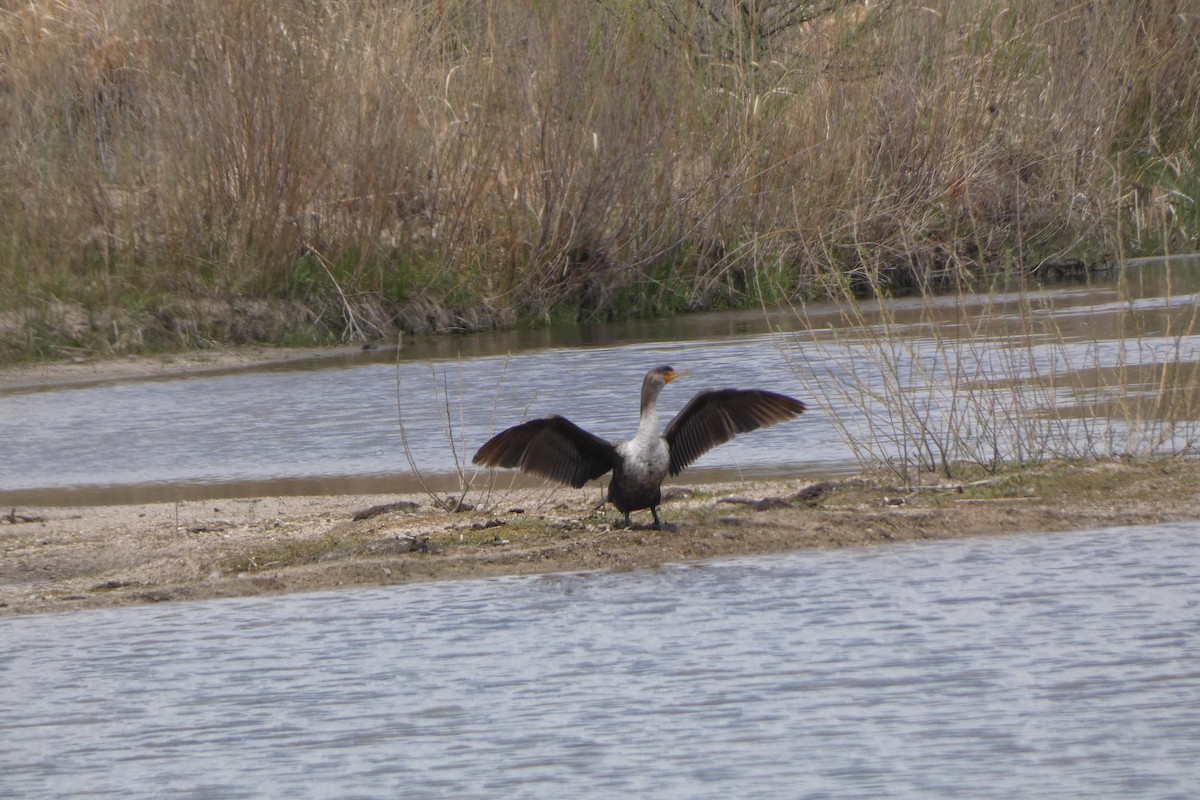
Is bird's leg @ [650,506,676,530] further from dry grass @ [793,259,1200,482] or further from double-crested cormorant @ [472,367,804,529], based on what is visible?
dry grass @ [793,259,1200,482]

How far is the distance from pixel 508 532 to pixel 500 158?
732 cm

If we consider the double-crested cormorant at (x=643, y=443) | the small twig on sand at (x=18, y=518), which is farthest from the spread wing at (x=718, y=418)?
the small twig on sand at (x=18, y=518)

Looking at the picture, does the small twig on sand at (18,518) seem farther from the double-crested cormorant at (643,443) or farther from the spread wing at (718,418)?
the spread wing at (718,418)

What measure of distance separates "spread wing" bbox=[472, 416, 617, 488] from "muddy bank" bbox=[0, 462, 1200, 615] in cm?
28

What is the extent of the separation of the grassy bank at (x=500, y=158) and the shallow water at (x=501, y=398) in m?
0.86

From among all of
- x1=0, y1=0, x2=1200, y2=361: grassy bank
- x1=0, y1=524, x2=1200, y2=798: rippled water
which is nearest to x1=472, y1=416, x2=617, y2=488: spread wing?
x1=0, y1=524, x2=1200, y2=798: rippled water

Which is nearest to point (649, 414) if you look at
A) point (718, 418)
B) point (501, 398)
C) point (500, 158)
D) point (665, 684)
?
point (718, 418)

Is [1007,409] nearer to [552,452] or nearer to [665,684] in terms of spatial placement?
[552,452]

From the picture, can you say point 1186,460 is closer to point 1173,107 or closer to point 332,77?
point 332,77

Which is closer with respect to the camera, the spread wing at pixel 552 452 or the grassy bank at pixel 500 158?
the spread wing at pixel 552 452

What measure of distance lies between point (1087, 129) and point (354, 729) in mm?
12003

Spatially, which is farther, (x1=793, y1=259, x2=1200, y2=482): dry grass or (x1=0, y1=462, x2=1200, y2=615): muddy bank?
(x1=793, y1=259, x2=1200, y2=482): dry grass

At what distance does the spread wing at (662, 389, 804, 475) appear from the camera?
6992 millimetres

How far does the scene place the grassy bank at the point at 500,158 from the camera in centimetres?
1348
